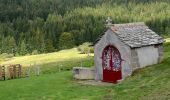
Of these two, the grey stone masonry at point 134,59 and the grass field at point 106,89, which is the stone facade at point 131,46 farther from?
the grass field at point 106,89

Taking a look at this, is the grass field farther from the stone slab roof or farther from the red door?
the stone slab roof

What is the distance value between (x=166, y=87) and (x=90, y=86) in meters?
7.91

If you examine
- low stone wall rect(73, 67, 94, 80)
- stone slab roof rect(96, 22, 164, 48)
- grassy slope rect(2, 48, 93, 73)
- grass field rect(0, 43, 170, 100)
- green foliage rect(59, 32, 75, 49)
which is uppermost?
green foliage rect(59, 32, 75, 49)

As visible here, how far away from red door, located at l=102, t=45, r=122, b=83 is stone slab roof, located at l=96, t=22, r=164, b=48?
4.50ft

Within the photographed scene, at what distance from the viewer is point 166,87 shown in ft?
81.9

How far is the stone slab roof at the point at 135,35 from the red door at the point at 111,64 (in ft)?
4.50

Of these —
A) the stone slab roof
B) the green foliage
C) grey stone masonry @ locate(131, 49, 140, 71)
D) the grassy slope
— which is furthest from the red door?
the green foliage

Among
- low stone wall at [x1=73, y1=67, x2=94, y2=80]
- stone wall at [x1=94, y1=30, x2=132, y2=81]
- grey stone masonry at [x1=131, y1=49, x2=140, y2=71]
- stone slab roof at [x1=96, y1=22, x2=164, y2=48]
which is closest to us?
grey stone masonry at [x1=131, y1=49, x2=140, y2=71]

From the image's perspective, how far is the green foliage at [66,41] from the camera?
172125mm

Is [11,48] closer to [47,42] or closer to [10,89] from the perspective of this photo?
[47,42]

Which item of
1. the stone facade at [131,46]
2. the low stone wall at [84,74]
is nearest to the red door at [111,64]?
the stone facade at [131,46]

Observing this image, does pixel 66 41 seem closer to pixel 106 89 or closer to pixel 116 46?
pixel 116 46

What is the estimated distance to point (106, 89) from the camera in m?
28.7

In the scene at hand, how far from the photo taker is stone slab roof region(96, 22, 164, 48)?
1287 inches
